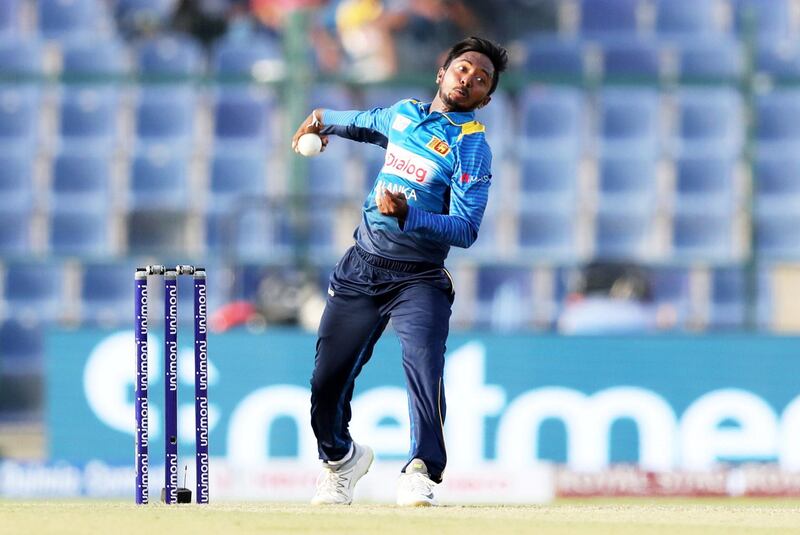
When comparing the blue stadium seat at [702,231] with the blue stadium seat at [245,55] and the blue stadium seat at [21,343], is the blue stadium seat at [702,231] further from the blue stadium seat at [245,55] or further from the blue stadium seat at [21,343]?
the blue stadium seat at [21,343]

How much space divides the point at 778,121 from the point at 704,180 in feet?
2.93

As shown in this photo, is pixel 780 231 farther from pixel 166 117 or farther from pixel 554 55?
pixel 166 117

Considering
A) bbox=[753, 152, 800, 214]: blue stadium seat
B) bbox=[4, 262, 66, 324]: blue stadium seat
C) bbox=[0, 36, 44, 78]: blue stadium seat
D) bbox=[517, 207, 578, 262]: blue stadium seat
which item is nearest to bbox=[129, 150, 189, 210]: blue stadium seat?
bbox=[4, 262, 66, 324]: blue stadium seat

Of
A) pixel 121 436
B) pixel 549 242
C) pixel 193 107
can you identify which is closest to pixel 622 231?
pixel 549 242

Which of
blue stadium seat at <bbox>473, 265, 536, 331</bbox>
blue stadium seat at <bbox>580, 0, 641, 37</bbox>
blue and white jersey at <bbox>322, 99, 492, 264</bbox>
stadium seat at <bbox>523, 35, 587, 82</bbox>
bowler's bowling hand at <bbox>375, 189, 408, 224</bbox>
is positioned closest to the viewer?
bowler's bowling hand at <bbox>375, 189, 408, 224</bbox>

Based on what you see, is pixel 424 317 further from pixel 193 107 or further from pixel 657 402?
pixel 193 107

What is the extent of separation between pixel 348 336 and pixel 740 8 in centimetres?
1006

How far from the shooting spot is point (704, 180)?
14.4m

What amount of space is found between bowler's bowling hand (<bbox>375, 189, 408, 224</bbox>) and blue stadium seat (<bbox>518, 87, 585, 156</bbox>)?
28.3 feet

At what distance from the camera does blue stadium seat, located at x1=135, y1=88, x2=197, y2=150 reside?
1434 centimetres

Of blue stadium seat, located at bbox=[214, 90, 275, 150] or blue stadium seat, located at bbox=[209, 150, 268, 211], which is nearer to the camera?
blue stadium seat, located at bbox=[209, 150, 268, 211]

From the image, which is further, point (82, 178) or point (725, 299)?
point (82, 178)

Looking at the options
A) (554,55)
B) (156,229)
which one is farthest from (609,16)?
(156,229)

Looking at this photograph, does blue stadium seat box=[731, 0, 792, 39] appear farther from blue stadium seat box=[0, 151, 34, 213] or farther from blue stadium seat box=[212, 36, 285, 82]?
blue stadium seat box=[0, 151, 34, 213]
